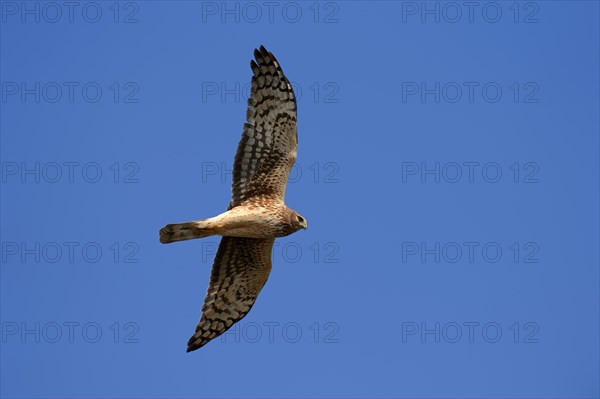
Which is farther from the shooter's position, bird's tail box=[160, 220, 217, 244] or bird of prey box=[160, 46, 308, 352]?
bird of prey box=[160, 46, 308, 352]

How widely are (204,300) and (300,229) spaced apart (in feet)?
6.89

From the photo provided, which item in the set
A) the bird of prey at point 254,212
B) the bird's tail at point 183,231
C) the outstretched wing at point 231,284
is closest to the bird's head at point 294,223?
the bird of prey at point 254,212

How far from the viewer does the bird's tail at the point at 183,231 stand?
13.5m

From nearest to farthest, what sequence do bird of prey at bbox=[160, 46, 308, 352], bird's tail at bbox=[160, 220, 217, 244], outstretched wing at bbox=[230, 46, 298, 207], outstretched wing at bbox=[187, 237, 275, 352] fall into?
bird's tail at bbox=[160, 220, 217, 244]
bird of prey at bbox=[160, 46, 308, 352]
outstretched wing at bbox=[230, 46, 298, 207]
outstretched wing at bbox=[187, 237, 275, 352]

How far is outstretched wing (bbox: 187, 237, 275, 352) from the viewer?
48.0 feet

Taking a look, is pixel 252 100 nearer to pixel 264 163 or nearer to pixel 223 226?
pixel 264 163

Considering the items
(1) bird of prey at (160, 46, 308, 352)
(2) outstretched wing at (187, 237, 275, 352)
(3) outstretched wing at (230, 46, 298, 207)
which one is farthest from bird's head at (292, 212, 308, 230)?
(2) outstretched wing at (187, 237, 275, 352)

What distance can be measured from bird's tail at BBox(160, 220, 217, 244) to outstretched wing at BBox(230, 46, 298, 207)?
2.29 ft

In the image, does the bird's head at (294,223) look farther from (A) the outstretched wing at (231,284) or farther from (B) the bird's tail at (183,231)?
(B) the bird's tail at (183,231)

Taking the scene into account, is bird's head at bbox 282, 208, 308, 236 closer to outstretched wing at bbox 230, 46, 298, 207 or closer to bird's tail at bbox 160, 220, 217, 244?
outstretched wing at bbox 230, 46, 298, 207

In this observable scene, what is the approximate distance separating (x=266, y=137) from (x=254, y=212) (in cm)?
114

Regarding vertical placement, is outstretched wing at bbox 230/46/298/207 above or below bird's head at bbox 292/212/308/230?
above

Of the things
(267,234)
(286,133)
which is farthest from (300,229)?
(286,133)

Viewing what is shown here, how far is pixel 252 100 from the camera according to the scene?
1421cm
